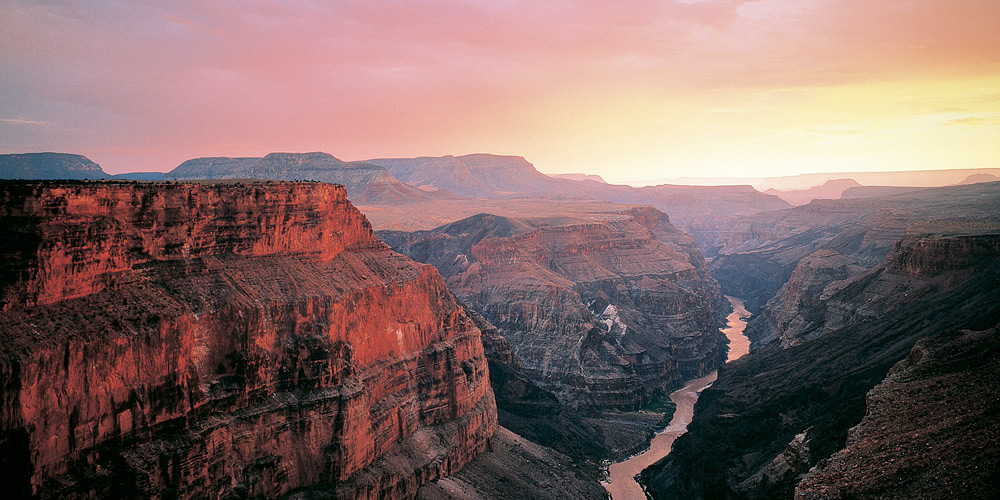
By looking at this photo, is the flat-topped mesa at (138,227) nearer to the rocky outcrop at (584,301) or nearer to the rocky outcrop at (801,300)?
the rocky outcrop at (584,301)

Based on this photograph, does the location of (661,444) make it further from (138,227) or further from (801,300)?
(138,227)

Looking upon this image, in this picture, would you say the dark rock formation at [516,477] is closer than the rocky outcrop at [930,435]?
No

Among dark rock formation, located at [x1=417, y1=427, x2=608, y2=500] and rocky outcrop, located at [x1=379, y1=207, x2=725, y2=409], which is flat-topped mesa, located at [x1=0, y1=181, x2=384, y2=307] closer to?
dark rock formation, located at [x1=417, y1=427, x2=608, y2=500]

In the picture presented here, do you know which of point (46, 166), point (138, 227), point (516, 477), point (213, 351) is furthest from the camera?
point (46, 166)

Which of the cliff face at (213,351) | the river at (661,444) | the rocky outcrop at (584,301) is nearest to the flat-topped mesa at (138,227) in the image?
the cliff face at (213,351)

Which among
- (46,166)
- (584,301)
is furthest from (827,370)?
(46,166)

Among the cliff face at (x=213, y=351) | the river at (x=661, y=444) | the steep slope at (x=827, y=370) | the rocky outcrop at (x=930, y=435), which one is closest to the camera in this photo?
the rocky outcrop at (x=930, y=435)
